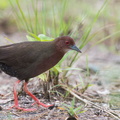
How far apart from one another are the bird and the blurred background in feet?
1.77

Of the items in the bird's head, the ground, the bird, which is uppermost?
the bird's head

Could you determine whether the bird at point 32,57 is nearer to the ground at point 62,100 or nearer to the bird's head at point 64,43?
the bird's head at point 64,43

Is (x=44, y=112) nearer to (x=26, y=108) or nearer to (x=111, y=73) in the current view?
(x=26, y=108)

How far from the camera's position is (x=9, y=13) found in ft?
33.2

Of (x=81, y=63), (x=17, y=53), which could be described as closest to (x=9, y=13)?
(x=81, y=63)

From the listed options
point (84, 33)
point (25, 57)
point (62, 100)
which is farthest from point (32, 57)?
point (84, 33)

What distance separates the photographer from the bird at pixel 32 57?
145 inches

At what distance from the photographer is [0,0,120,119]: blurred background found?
4.39 m

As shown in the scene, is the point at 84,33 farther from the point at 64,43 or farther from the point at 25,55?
the point at 25,55

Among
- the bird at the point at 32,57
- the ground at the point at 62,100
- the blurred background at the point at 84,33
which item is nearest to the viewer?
the ground at the point at 62,100

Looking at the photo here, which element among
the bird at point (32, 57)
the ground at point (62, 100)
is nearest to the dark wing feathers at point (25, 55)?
the bird at point (32, 57)

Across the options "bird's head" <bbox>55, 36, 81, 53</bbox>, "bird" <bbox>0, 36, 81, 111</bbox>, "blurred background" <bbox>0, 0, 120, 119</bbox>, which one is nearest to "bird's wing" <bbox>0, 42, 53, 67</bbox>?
"bird" <bbox>0, 36, 81, 111</bbox>

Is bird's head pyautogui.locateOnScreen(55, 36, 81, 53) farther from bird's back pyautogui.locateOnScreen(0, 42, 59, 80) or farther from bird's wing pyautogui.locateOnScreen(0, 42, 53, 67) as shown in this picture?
bird's wing pyautogui.locateOnScreen(0, 42, 53, 67)

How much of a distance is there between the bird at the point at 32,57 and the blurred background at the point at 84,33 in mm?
540
